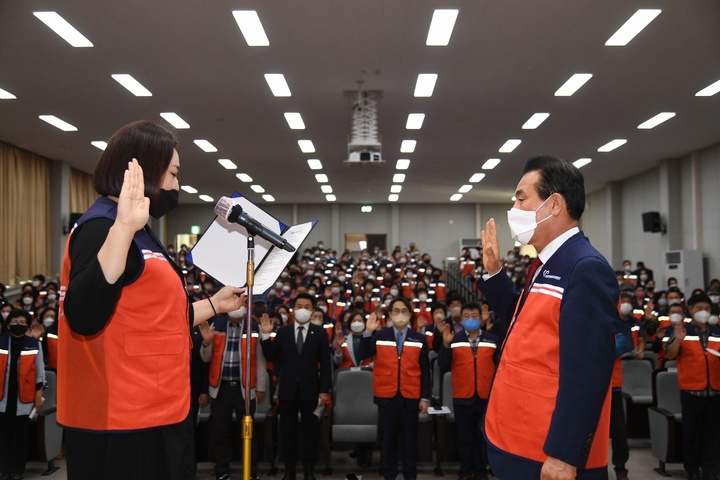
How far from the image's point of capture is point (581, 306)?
1.91 meters

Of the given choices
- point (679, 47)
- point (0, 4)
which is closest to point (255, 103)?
point (0, 4)

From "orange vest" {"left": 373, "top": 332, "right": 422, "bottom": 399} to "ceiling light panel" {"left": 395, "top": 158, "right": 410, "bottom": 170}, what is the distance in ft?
42.4

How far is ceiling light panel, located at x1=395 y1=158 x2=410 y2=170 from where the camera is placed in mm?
18578

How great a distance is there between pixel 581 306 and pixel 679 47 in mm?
8991

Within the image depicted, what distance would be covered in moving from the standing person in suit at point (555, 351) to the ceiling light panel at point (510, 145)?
548 inches

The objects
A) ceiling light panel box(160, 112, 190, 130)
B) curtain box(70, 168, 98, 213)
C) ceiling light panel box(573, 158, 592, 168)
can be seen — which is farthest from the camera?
curtain box(70, 168, 98, 213)

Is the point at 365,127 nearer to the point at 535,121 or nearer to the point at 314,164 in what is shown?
the point at 535,121

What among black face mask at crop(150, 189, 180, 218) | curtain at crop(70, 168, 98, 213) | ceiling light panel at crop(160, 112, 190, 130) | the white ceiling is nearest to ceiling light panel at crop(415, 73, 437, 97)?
the white ceiling

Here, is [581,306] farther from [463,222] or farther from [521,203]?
[463,222]

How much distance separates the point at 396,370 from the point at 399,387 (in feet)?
0.55

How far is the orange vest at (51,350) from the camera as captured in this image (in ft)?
24.3

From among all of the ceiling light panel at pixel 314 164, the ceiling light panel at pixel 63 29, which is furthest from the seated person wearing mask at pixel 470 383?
the ceiling light panel at pixel 314 164

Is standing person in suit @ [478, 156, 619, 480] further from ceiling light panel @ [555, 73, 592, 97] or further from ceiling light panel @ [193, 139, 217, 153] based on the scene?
ceiling light panel @ [193, 139, 217, 153]

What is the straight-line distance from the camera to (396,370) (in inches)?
231
